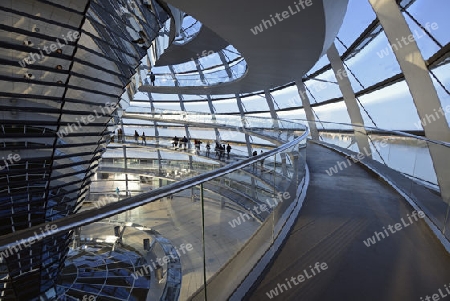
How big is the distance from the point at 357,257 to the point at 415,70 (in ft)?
20.7

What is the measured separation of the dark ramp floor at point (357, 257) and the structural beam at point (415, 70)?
383cm

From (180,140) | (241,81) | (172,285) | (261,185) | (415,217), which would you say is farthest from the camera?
(180,140)

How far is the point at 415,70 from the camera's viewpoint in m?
7.14

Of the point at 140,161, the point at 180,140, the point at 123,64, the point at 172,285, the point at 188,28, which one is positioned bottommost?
the point at 172,285

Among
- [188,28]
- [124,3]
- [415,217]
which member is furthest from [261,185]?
[188,28]

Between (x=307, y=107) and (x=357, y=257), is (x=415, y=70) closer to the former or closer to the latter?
(x=357, y=257)

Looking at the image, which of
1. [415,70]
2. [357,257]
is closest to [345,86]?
[415,70]

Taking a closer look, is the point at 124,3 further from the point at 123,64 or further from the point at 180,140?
the point at 180,140

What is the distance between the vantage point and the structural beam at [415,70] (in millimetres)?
6906

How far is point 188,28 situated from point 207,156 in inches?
356

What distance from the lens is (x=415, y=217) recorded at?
12.3 feet

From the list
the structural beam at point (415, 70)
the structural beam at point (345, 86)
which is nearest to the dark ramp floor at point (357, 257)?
the structural beam at point (415, 70)

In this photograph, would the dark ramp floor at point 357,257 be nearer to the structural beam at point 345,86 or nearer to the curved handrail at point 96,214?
the curved handrail at point 96,214

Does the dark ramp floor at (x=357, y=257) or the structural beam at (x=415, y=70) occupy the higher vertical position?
the structural beam at (x=415, y=70)
